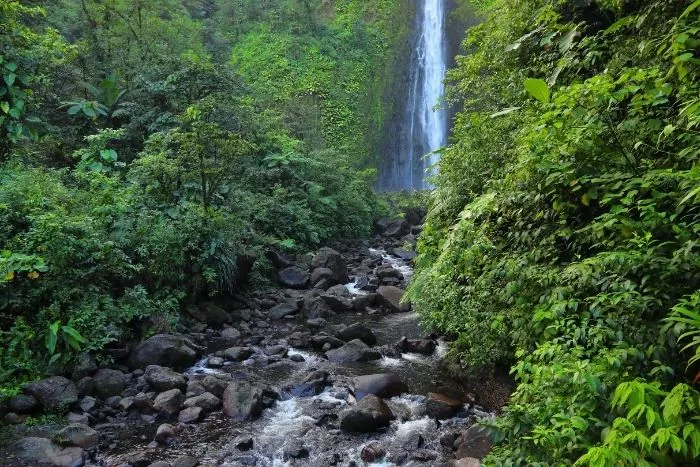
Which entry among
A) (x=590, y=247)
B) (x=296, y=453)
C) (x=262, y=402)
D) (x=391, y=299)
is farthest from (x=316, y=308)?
(x=590, y=247)

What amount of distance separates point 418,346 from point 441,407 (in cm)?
246

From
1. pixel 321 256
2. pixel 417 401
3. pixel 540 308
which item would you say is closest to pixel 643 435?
pixel 540 308

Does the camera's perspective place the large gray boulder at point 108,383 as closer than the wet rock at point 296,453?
No

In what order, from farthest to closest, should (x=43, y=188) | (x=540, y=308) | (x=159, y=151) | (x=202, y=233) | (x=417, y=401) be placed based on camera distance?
(x=159, y=151)
(x=202, y=233)
(x=43, y=188)
(x=417, y=401)
(x=540, y=308)

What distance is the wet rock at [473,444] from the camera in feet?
18.5

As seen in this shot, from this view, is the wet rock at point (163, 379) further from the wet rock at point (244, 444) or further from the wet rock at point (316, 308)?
the wet rock at point (316, 308)

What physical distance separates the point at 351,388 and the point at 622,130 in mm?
5324

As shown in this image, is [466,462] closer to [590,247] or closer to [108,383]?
[590,247]

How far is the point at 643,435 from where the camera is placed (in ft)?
8.21

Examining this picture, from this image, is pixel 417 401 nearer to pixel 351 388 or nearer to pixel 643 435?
pixel 351 388

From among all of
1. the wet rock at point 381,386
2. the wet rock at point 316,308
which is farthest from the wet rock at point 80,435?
the wet rock at point 316,308

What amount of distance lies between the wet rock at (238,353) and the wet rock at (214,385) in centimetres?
132

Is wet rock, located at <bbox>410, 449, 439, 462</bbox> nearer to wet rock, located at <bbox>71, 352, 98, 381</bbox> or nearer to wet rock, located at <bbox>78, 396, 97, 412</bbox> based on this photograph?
wet rock, located at <bbox>78, 396, 97, 412</bbox>

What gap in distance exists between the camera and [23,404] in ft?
21.6
